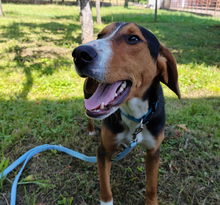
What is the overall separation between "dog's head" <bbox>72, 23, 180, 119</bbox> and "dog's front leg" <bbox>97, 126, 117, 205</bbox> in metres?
0.58

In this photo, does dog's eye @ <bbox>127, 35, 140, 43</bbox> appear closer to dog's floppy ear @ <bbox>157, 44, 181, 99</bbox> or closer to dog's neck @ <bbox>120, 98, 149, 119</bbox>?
dog's floppy ear @ <bbox>157, 44, 181, 99</bbox>

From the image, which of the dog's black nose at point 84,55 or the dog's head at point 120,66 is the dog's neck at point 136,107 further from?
the dog's black nose at point 84,55

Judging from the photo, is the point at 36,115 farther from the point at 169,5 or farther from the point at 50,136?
the point at 169,5

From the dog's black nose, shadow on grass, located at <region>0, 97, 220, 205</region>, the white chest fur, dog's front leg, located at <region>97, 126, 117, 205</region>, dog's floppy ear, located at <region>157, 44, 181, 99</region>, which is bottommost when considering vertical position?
shadow on grass, located at <region>0, 97, 220, 205</region>

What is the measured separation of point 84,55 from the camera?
4.97 feet

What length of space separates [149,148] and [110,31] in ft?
4.69

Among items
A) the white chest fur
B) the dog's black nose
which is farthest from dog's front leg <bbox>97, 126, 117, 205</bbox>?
the dog's black nose

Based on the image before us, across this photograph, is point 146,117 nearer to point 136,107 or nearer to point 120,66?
point 136,107

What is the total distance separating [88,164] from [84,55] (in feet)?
6.27

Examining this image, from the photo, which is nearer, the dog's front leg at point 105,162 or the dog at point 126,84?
the dog at point 126,84

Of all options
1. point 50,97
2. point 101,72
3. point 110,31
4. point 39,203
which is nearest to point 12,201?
point 39,203

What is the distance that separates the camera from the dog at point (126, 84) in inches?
63.7

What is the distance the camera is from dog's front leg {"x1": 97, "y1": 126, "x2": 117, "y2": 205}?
88.3 inches

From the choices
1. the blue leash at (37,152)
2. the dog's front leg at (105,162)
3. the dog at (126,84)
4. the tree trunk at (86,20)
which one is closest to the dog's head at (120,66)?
the dog at (126,84)
